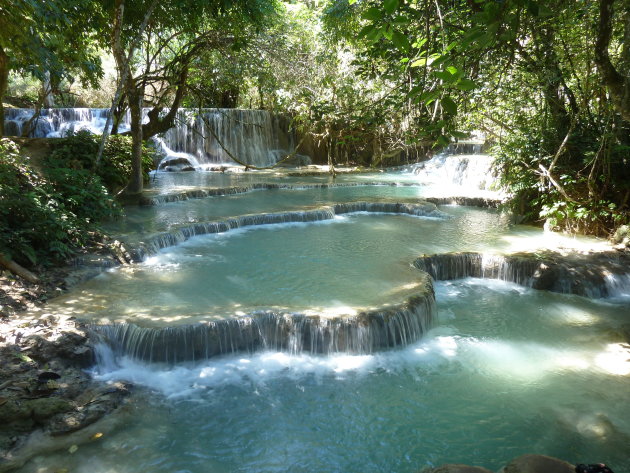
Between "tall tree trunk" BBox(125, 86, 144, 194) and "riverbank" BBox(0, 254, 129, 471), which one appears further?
"tall tree trunk" BBox(125, 86, 144, 194)

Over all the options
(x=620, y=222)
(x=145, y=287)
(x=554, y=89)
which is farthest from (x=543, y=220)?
(x=145, y=287)

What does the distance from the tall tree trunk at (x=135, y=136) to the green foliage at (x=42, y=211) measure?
8.97 ft

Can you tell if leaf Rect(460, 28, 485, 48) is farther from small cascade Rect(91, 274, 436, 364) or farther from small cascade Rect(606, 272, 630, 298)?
small cascade Rect(606, 272, 630, 298)

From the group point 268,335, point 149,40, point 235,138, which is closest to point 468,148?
point 235,138

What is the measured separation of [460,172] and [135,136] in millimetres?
11018

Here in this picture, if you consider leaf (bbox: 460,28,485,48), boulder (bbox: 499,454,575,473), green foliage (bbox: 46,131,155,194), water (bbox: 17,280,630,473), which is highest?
leaf (bbox: 460,28,485,48)

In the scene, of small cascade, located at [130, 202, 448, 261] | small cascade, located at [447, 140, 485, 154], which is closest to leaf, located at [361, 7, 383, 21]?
small cascade, located at [130, 202, 448, 261]

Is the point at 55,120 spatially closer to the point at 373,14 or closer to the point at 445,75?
the point at 373,14

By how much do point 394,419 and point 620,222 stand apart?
644cm

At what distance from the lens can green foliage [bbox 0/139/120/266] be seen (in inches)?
233

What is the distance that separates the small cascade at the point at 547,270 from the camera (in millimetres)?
6934

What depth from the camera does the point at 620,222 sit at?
8195 millimetres

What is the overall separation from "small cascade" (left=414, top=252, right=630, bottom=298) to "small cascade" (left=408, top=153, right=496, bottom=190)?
7.18 metres

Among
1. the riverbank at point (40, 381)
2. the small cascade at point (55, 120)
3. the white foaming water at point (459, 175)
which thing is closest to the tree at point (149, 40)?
the riverbank at point (40, 381)
